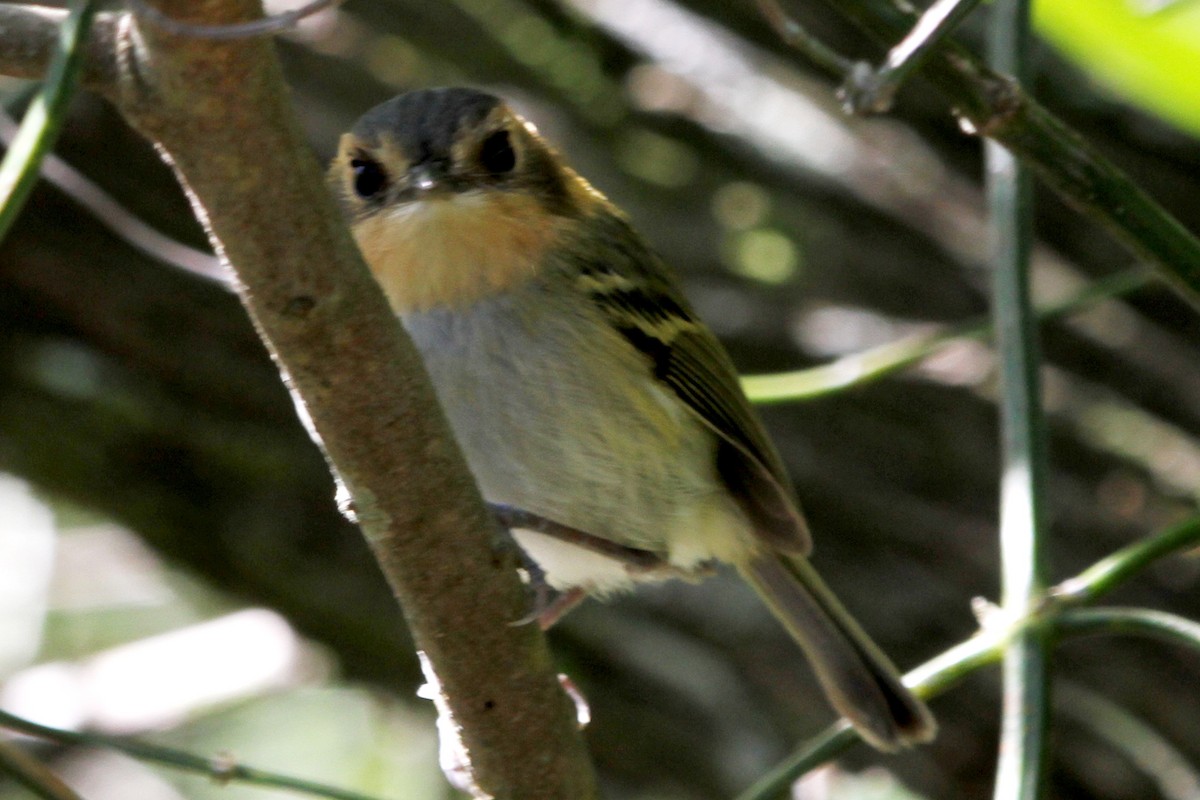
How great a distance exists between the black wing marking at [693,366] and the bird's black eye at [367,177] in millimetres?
500

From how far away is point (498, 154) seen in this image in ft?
12.1

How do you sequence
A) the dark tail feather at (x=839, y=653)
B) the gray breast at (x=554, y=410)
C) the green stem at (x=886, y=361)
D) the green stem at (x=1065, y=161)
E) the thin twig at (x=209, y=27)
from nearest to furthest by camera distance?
the thin twig at (x=209, y=27) < the green stem at (x=1065, y=161) < the green stem at (x=886, y=361) < the gray breast at (x=554, y=410) < the dark tail feather at (x=839, y=653)

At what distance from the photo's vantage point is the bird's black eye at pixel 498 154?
3605 mm

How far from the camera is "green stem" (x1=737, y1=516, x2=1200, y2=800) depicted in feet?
8.46

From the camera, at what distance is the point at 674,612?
4770mm

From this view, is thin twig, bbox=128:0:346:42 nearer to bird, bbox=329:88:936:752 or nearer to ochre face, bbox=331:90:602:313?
bird, bbox=329:88:936:752

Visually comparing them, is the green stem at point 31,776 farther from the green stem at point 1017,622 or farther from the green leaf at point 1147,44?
the green leaf at point 1147,44

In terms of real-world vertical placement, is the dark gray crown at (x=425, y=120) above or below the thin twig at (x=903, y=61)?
above

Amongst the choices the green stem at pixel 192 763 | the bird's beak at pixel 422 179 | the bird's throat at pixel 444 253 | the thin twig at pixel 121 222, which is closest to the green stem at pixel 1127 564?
the green stem at pixel 192 763

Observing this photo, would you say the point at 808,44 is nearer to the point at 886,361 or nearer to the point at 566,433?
the point at 886,361

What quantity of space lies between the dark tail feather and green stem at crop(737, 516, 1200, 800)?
47.9 inches

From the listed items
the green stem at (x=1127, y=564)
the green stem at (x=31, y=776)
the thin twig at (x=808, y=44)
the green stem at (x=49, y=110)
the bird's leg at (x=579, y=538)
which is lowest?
the green stem at (x=31, y=776)

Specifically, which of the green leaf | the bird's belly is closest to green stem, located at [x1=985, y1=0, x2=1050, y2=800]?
the green leaf

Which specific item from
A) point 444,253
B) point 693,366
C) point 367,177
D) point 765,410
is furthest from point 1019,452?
point 765,410
